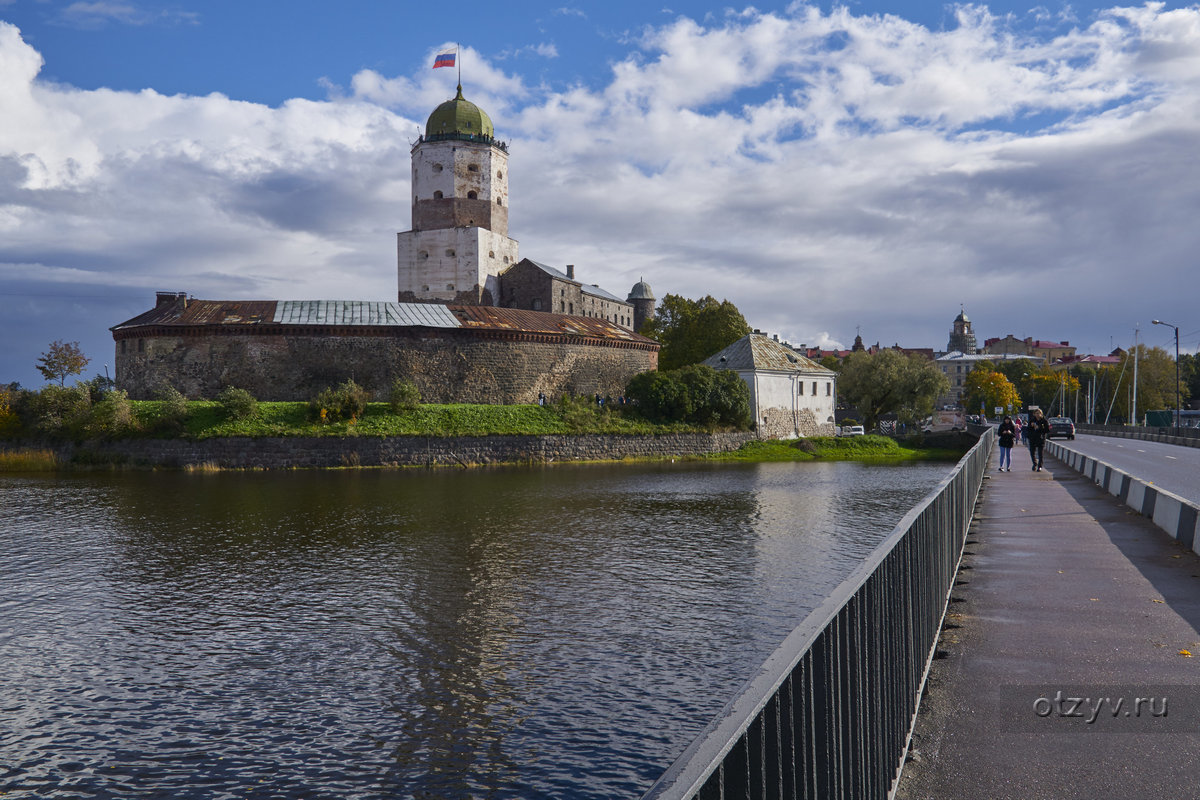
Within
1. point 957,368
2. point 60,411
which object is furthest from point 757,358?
point 957,368

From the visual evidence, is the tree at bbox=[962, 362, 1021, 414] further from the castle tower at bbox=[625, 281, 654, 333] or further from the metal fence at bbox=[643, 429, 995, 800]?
the metal fence at bbox=[643, 429, 995, 800]

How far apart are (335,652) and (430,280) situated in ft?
202

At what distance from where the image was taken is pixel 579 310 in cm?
7544

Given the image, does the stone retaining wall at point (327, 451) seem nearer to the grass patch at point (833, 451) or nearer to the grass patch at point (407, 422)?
the grass patch at point (407, 422)

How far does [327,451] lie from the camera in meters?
42.6

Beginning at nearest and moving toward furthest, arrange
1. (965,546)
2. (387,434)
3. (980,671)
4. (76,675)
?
(980,671)
(76,675)
(965,546)
(387,434)

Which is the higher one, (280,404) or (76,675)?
(280,404)

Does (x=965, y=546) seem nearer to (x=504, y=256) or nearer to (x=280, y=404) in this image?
(x=280, y=404)

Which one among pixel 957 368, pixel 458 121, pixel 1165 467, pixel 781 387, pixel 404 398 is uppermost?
pixel 458 121

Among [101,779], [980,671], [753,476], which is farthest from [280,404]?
[980,671]

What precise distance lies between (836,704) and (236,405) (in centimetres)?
4504

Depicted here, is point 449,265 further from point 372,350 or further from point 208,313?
point 208,313

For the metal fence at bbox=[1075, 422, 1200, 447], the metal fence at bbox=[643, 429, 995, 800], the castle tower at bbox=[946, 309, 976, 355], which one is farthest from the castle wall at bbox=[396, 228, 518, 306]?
the castle tower at bbox=[946, 309, 976, 355]

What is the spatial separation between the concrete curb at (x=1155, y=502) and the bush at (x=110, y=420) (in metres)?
41.5
